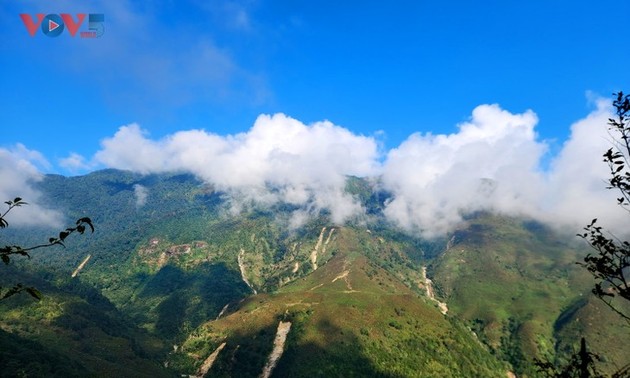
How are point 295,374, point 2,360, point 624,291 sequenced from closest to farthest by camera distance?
Result: point 624,291 < point 2,360 < point 295,374

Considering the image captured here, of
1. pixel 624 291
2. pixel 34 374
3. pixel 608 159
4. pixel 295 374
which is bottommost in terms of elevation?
pixel 34 374

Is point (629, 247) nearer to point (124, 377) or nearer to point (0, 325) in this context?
point (124, 377)

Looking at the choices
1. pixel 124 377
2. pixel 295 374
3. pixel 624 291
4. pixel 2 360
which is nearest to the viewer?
pixel 624 291

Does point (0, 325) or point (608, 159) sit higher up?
point (608, 159)

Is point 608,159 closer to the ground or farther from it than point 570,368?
farther from it

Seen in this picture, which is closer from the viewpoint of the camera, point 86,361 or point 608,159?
point 608,159

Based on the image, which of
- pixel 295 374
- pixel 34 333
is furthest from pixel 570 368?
pixel 34 333

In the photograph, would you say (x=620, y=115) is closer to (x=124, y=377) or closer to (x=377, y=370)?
(x=124, y=377)

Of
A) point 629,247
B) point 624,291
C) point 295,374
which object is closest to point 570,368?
point 624,291

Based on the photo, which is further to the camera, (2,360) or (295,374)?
(295,374)
